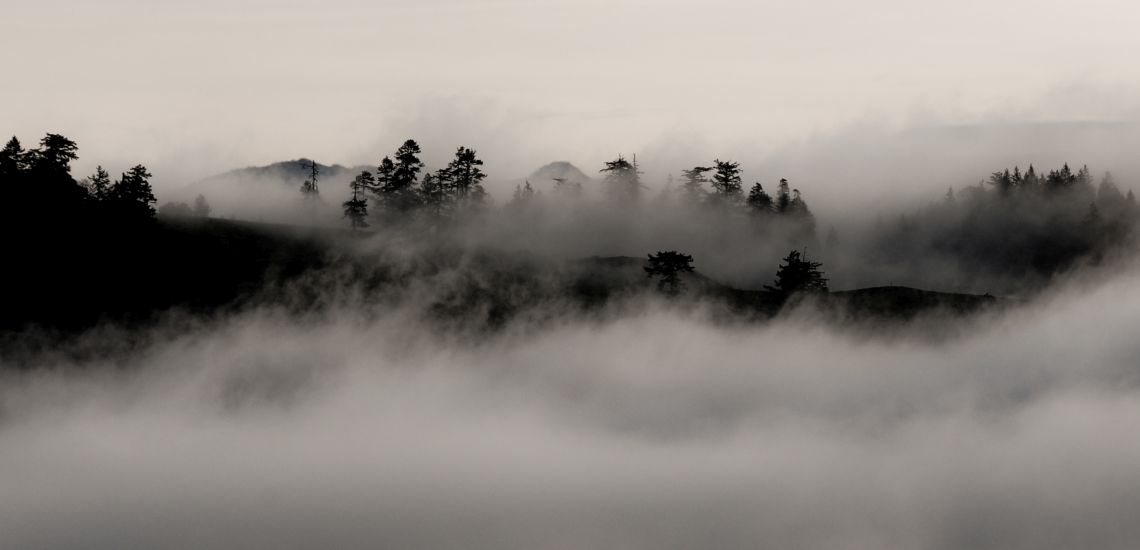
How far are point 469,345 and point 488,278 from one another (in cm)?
1106

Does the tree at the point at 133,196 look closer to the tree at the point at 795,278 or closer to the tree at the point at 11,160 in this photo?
the tree at the point at 11,160

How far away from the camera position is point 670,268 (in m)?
165

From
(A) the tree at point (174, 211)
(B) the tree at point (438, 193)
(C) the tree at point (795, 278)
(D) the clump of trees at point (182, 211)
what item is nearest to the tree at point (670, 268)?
(C) the tree at point (795, 278)

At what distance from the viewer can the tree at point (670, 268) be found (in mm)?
164250

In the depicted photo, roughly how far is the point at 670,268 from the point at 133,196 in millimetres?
73360

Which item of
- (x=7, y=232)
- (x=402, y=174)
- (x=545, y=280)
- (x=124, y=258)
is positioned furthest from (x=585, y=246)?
(x=7, y=232)

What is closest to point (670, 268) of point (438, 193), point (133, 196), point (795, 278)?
point (795, 278)

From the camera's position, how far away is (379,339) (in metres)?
174

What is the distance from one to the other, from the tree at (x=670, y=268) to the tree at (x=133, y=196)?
2731 inches

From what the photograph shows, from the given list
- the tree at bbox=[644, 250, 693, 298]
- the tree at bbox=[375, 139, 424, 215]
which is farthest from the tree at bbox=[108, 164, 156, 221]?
the tree at bbox=[644, 250, 693, 298]

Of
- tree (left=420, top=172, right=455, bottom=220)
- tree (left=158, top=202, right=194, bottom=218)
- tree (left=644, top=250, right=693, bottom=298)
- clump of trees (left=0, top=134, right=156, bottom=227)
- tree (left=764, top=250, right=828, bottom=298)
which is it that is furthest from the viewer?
tree (left=420, top=172, right=455, bottom=220)

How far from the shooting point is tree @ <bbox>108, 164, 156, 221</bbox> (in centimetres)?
14275

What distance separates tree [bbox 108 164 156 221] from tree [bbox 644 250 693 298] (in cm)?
6937

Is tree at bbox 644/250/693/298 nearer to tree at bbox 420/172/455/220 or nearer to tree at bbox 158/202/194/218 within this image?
tree at bbox 420/172/455/220
